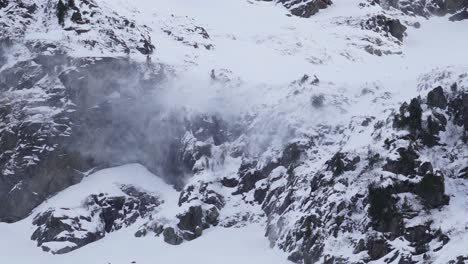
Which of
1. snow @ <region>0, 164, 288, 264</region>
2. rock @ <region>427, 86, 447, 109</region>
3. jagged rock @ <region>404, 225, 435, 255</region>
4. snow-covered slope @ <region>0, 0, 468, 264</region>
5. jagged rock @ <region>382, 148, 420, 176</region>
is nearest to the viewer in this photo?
jagged rock @ <region>404, 225, 435, 255</region>

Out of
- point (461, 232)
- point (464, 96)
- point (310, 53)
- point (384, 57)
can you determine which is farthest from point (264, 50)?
point (461, 232)

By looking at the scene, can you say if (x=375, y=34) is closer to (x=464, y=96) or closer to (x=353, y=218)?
(x=464, y=96)

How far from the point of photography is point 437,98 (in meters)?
71.3

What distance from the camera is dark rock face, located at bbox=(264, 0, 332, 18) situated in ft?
390

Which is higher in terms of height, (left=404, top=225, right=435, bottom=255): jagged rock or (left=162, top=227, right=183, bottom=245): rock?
(left=404, top=225, right=435, bottom=255): jagged rock

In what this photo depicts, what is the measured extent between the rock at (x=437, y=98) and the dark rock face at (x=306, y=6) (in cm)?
4941

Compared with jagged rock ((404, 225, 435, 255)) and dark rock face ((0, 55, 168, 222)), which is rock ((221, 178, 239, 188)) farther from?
jagged rock ((404, 225, 435, 255))

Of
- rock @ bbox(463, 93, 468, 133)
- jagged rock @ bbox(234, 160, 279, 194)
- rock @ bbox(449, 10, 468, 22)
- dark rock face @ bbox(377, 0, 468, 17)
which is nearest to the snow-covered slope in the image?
rock @ bbox(463, 93, 468, 133)

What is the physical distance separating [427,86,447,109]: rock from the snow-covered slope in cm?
12

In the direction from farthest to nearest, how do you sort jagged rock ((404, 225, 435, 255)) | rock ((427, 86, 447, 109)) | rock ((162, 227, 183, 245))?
rock ((162, 227, 183, 245)) < rock ((427, 86, 447, 109)) < jagged rock ((404, 225, 435, 255))

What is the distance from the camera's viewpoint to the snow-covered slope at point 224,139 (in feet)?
219

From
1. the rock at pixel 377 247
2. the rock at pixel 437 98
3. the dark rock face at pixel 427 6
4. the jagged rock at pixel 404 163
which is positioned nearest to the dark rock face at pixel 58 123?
the jagged rock at pixel 404 163

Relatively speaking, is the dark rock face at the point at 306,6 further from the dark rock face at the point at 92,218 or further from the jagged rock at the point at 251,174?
the dark rock face at the point at 92,218

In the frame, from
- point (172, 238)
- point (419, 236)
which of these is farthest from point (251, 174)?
point (419, 236)
